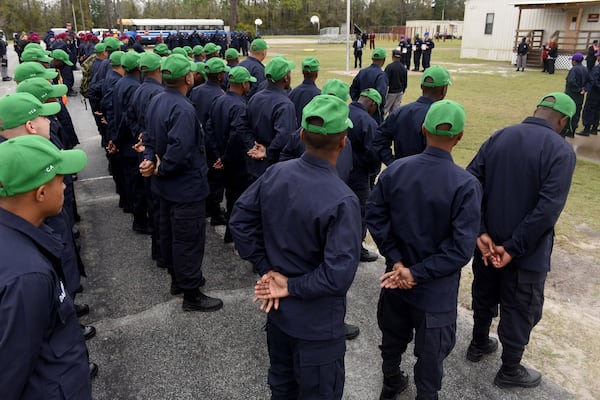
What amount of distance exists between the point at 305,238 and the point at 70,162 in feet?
3.83

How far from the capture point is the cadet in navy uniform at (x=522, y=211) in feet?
10.1

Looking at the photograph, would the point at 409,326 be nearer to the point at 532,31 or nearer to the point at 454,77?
the point at 454,77

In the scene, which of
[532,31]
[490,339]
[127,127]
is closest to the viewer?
[490,339]

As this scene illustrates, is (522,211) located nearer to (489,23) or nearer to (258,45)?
(258,45)

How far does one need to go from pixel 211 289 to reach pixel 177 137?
1.70 m

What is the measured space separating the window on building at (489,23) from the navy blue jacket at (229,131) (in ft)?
93.7

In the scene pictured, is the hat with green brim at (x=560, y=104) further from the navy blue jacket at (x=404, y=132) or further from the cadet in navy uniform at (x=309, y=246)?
the cadet in navy uniform at (x=309, y=246)

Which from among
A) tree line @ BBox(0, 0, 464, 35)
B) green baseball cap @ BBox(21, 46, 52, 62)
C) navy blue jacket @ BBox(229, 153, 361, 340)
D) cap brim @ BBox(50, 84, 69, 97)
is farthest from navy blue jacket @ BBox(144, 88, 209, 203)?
tree line @ BBox(0, 0, 464, 35)

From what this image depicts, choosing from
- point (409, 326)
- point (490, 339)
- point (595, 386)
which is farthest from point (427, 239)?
point (595, 386)

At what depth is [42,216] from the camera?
75.7 inches

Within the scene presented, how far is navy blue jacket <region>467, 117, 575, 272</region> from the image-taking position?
307 centimetres

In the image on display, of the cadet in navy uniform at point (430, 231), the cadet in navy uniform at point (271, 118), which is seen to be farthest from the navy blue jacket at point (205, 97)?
the cadet in navy uniform at point (430, 231)

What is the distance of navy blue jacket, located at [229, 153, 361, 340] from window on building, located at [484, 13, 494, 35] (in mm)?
31480

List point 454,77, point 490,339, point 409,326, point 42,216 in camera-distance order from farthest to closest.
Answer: point 454,77, point 490,339, point 409,326, point 42,216
